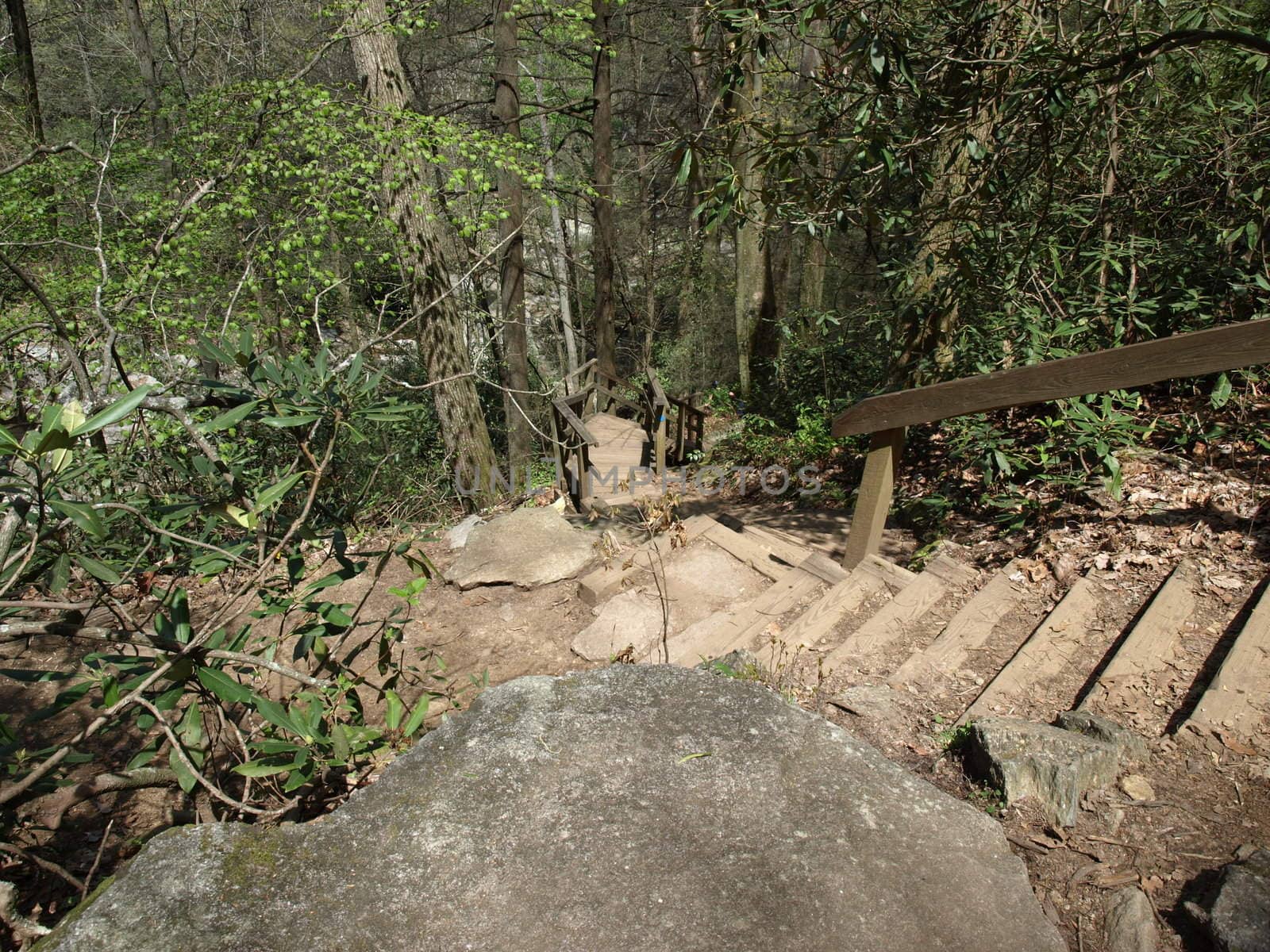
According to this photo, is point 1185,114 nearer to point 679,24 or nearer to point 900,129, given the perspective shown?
point 900,129

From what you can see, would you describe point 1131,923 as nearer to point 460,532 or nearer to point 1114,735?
point 1114,735

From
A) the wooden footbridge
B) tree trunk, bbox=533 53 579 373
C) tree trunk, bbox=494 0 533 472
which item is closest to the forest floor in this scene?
the wooden footbridge

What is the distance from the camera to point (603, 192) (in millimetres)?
13203

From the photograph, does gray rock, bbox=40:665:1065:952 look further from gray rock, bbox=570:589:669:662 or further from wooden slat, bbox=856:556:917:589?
gray rock, bbox=570:589:669:662

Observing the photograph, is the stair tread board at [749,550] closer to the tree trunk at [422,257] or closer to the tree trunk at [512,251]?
the tree trunk at [422,257]

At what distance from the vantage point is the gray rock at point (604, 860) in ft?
5.13

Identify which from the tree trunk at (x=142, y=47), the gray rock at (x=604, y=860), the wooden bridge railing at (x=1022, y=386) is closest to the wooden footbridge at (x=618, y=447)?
the wooden bridge railing at (x=1022, y=386)

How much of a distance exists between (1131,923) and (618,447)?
9.15 meters

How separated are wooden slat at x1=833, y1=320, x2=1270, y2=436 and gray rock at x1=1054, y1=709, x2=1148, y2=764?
52.0 inches

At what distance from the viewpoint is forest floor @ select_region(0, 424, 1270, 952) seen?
6.80ft

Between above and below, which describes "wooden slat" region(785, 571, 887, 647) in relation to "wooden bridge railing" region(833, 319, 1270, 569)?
below

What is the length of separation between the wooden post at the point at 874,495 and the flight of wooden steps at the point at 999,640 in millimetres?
97

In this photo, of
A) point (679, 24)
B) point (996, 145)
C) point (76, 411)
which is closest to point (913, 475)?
point (996, 145)

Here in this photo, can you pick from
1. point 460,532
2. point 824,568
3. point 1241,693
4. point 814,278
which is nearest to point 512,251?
point 814,278
